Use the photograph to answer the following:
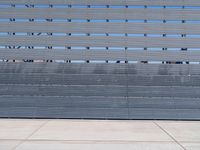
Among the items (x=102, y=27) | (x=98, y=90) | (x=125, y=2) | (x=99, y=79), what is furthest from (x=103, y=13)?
(x=98, y=90)

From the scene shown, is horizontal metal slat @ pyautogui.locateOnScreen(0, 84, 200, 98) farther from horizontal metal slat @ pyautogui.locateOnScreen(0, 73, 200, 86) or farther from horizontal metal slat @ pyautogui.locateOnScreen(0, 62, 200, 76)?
horizontal metal slat @ pyautogui.locateOnScreen(0, 62, 200, 76)

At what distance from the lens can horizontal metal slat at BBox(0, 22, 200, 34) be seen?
50.6 ft

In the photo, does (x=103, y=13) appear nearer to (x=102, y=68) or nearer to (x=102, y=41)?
(x=102, y=41)

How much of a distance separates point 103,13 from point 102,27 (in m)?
0.57

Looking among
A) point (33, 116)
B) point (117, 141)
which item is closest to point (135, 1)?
point (33, 116)

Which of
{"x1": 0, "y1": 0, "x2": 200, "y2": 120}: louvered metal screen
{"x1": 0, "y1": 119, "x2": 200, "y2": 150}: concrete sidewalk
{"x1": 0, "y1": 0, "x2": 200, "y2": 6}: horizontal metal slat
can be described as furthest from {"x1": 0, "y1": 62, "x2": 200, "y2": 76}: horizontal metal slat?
{"x1": 0, "y1": 119, "x2": 200, "y2": 150}: concrete sidewalk

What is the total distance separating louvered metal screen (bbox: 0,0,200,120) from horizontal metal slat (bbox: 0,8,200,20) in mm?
39

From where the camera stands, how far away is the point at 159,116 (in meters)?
14.1

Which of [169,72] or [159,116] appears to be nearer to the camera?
[159,116]

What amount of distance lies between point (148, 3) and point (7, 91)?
6.42 m

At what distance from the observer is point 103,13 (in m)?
15.6

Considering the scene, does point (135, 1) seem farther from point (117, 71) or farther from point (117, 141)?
point (117, 141)

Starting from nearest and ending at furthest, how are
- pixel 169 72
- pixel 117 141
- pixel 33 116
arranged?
pixel 117 141 → pixel 33 116 → pixel 169 72

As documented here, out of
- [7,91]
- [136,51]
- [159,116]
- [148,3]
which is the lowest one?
[159,116]
